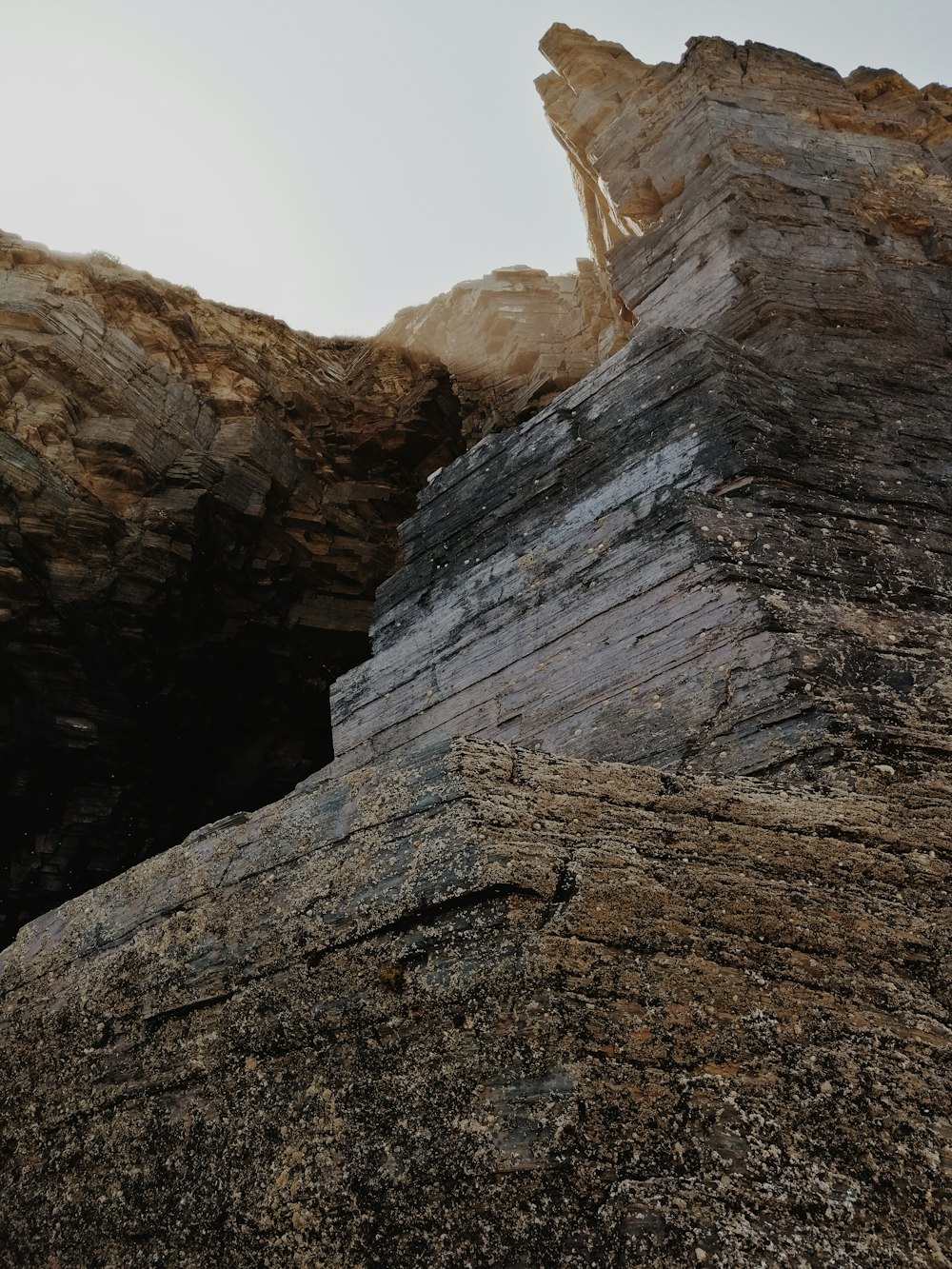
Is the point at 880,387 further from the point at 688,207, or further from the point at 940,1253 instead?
the point at 940,1253

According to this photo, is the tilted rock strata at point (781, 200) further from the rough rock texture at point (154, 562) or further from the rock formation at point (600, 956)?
the rough rock texture at point (154, 562)

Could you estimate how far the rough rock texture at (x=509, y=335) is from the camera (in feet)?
51.0

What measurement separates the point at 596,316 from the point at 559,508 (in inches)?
526

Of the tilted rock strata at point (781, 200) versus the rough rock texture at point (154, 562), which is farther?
the rough rock texture at point (154, 562)

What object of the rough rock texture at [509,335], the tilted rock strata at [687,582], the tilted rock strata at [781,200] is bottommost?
the tilted rock strata at [687,582]

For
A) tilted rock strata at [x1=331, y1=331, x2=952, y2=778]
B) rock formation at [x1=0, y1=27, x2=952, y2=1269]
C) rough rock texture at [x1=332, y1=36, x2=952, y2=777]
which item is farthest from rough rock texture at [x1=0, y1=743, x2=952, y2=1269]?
rough rock texture at [x1=332, y1=36, x2=952, y2=777]

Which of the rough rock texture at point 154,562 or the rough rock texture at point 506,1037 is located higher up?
the rough rock texture at point 154,562

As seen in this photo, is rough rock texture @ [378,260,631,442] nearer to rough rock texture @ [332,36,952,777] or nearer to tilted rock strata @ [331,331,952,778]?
rough rock texture @ [332,36,952,777]

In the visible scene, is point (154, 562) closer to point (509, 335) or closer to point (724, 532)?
point (724, 532)

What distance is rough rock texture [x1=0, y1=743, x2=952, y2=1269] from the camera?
4.57ft

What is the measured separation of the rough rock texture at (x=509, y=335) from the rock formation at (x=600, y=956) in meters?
11.3

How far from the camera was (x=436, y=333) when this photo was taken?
19.5m

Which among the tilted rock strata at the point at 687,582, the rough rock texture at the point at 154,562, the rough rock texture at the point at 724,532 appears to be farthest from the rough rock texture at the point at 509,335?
the tilted rock strata at the point at 687,582

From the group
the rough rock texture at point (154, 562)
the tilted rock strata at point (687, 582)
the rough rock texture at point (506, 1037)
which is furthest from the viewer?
the rough rock texture at point (154, 562)
